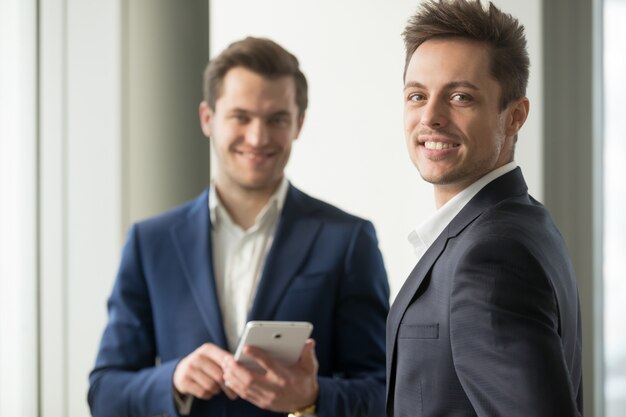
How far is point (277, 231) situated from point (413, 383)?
876 mm

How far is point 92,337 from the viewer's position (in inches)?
120

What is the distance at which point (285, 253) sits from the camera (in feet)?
6.88

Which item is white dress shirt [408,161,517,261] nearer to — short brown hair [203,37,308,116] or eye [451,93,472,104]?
eye [451,93,472,104]

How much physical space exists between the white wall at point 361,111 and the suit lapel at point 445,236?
4.32ft

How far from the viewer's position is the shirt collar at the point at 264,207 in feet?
7.00

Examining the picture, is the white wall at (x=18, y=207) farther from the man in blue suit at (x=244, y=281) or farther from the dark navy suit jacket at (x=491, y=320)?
the dark navy suit jacket at (x=491, y=320)

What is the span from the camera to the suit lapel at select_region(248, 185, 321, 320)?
206 centimetres

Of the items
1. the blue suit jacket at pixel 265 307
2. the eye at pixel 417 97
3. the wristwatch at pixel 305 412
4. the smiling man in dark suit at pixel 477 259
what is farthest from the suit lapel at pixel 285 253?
the eye at pixel 417 97

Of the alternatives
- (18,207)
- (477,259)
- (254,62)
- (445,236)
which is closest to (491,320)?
(477,259)

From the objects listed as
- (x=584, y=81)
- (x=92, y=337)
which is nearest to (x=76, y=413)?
(x=92, y=337)

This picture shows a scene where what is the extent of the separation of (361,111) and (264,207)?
0.82 metres

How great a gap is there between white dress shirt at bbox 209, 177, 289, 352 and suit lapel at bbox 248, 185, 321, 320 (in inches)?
1.0

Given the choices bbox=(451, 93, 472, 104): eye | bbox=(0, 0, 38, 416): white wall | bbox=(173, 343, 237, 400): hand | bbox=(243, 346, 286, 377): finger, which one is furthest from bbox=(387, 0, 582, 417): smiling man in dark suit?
bbox=(0, 0, 38, 416): white wall

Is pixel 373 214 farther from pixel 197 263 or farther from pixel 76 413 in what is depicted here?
pixel 76 413
